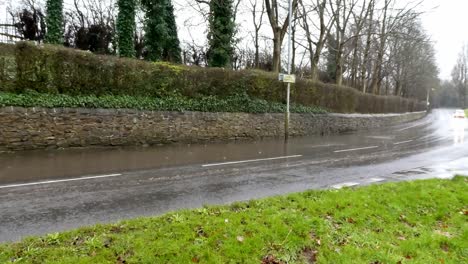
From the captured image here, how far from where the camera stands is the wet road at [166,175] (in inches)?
225

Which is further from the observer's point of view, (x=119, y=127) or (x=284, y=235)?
(x=119, y=127)

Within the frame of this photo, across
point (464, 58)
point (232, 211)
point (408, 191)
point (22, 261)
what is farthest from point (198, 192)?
point (464, 58)

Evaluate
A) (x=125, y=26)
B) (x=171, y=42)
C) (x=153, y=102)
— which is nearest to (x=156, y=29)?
(x=125, y=26)

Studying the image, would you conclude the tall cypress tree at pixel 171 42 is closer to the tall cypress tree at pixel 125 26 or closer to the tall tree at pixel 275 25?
the tall cypress tree at pixel 125 26

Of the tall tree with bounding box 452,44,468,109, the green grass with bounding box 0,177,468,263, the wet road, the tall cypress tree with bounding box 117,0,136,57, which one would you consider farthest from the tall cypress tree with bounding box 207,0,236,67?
the tall tree with bounding box 452,44,468,109

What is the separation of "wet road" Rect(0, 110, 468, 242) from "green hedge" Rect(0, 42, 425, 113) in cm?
269

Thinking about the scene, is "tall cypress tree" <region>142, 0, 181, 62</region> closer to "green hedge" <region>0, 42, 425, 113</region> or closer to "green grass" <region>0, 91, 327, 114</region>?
"green hedge" <region>0, 42, 425, 113</region>

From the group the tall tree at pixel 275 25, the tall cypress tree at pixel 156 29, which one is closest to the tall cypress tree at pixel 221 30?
Answer: the tall tree at pixel 275 25

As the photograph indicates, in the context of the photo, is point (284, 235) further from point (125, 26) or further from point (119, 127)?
point (125, 26)

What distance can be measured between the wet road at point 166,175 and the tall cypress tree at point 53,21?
38.6ft

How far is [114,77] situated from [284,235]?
11.2 metres

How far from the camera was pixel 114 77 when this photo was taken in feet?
44.6

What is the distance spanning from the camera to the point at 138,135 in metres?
13.4

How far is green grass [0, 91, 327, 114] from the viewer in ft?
36.8
